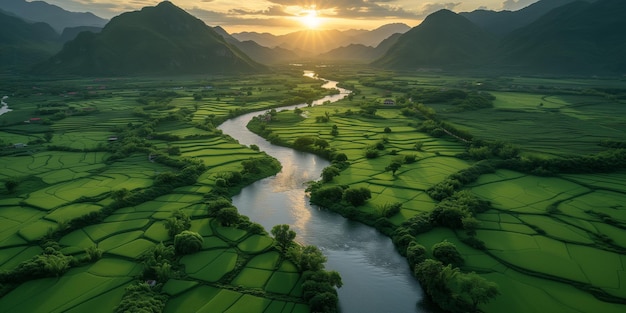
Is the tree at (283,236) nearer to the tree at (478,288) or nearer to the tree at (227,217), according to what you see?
the tree at (227,217)

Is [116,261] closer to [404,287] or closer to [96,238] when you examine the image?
[96,238]

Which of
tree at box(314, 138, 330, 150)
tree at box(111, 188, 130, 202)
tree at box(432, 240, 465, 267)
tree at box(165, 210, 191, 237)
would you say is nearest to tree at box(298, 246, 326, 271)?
tree at box(432, 240, 465, 267)

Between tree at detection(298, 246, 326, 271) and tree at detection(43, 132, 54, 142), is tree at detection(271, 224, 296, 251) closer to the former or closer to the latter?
tree at detection(298, 246, 326, 271)

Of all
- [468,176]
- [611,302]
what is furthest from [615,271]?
[468,176]

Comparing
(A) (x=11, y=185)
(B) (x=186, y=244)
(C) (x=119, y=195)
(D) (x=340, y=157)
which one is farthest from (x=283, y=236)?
(A) (x=11, y=185)

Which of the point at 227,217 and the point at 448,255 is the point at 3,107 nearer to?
the point at 227,217

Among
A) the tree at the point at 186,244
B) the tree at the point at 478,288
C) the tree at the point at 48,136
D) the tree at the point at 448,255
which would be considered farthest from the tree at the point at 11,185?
the tree at the point at 478,288
